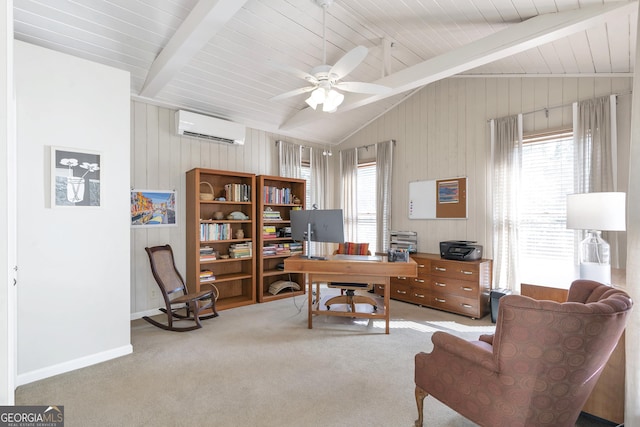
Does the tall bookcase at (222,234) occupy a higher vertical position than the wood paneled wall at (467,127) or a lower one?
lower

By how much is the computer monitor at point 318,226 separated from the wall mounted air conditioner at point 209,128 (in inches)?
64.5

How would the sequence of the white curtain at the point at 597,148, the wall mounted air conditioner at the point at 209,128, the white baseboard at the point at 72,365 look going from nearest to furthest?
the white baseboard at the point at 72,365
the white curtain at the point at 597,148
the wall mounted air conditioner at the point at 209,128

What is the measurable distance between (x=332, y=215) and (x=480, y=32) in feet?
8.24

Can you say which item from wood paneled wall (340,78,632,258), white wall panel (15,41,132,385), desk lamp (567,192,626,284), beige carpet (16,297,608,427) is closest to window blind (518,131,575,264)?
wood paneled wall (340,78,632,258)

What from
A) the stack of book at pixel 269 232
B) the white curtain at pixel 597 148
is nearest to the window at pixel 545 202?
the white curtain at pixel 597 148

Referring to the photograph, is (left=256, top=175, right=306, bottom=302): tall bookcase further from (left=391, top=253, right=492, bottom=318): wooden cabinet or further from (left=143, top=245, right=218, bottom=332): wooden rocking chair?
(left=391, top=253, right=492, bottom=318): wooden cabinet

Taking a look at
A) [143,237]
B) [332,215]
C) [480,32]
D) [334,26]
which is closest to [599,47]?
[480,32]

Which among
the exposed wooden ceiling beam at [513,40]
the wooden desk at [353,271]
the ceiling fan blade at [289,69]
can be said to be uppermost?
the exposed wooden ceiling beam at [513,40]

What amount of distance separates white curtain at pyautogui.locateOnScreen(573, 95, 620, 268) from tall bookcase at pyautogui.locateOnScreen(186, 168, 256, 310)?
165 inches

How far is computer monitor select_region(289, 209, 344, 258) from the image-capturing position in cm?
370

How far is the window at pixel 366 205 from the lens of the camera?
19.0 ft

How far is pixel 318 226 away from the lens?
388 cm

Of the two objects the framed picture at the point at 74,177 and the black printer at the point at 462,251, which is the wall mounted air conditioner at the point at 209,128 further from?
the black printer at the point at 462,251

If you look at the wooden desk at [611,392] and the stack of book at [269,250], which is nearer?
the wooden desk at [611,392]
